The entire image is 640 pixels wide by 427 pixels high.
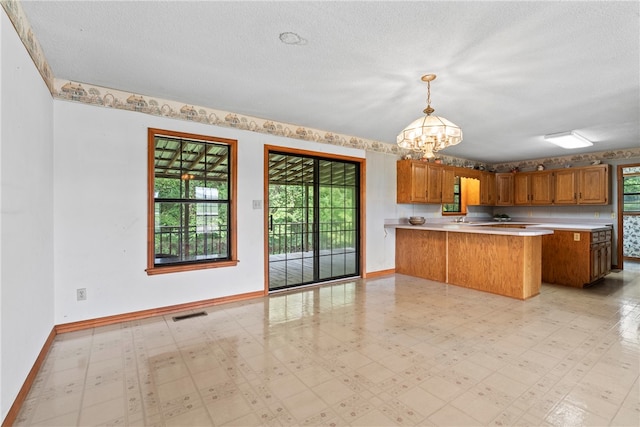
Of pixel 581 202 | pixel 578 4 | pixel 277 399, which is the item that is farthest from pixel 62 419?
pixel 581 202

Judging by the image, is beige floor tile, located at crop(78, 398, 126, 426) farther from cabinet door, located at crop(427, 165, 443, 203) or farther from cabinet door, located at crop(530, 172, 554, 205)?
cabinet door, located at crop(530, 172, 554, 205)

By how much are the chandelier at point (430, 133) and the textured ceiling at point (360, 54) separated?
0.41 m

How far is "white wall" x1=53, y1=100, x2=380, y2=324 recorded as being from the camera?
3086 millimetres

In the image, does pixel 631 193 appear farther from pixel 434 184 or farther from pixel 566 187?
pixel 434 184

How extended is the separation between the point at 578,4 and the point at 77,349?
4.58 m

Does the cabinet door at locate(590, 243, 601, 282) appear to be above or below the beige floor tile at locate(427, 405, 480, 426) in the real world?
above

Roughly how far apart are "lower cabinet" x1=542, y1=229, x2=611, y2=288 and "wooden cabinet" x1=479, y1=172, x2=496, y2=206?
228cm

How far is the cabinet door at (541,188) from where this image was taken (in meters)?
6.87

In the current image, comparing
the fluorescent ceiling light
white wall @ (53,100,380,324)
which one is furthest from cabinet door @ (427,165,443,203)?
white wall @ (53,100,380,324)

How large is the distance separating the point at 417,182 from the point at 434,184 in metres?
0.51

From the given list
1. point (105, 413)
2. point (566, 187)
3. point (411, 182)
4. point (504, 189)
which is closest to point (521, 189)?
point (504, 189)

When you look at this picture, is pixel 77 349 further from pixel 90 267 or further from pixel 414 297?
pixel 414 297

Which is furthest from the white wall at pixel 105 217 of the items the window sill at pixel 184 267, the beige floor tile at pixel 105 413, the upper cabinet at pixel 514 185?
the upper cabinet at pixel 514 185

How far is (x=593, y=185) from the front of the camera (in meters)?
6.27
